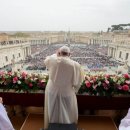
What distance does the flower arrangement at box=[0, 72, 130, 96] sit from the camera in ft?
7.88

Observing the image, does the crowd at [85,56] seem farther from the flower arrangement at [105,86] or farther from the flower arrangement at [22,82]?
the flower arrangement at [105,86]

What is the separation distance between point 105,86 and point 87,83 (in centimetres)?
26

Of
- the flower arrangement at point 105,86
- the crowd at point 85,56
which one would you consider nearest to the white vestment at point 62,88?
the flower arrangement at point 105,86

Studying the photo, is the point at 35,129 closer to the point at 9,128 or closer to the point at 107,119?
the point at 9,128

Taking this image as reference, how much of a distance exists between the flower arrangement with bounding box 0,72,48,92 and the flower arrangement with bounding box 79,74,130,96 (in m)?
0.60

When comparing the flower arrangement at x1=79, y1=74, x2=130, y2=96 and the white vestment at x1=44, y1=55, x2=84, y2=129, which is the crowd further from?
the white vestment at x1=44, y1=55, x2=84, y2=129

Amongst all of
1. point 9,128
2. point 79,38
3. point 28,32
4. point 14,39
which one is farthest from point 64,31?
point 9,128

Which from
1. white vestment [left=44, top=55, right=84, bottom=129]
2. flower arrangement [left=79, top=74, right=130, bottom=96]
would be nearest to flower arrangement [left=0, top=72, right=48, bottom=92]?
white vestment [left=44, top=55, right=84, bottom=129]

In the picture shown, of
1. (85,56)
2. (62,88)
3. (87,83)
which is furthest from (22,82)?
(85,56)

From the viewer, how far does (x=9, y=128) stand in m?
1.56

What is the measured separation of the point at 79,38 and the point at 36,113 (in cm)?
159

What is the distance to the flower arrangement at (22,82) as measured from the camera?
247 cm

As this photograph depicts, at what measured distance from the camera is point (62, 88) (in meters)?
1.96

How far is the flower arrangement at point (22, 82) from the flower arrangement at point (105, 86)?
1.98 feet
